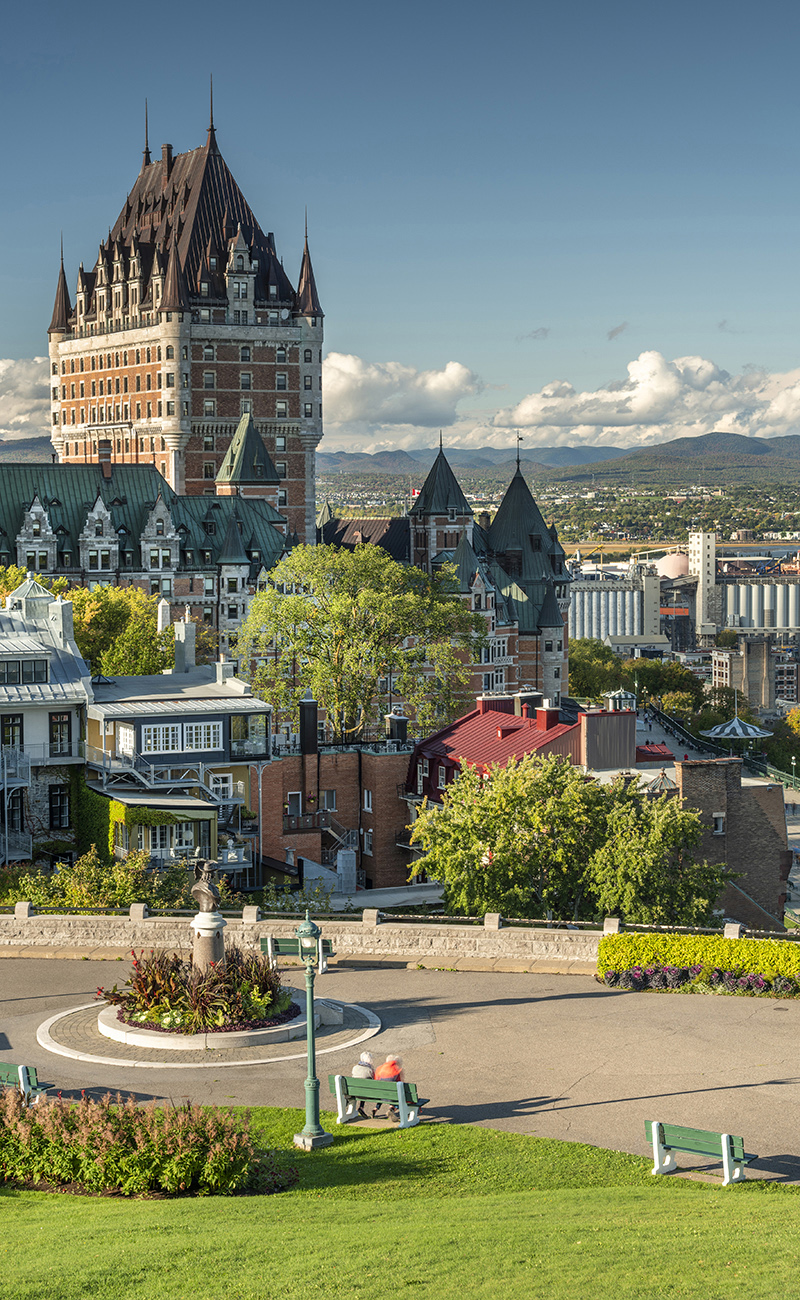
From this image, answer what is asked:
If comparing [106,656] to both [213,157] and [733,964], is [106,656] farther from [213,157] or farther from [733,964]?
[213,157]

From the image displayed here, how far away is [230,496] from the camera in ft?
398

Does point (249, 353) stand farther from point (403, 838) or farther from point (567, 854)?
point (567, 854)

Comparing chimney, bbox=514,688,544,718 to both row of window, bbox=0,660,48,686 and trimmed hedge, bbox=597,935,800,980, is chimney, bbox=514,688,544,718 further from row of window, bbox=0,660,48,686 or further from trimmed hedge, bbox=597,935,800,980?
trimmed hedge, bbox=597,935,800,980

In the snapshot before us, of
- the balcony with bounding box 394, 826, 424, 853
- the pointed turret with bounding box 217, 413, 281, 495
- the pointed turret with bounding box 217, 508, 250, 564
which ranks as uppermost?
the pointed turret with bounding box 217, 413, 281, 495

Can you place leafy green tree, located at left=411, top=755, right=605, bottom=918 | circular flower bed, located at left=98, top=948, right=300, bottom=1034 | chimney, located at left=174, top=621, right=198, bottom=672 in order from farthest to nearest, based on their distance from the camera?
chimney, located at left=174, top=621, right=198, bottom=672
leafy green tree, located at left=411, top=755, right=605, bottom=918
circular flower bed, located at left=98, top=948, right=300, bottom=1034

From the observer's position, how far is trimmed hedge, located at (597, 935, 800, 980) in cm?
3388

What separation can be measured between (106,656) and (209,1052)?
4688 cm

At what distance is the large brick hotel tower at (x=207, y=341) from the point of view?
434ft

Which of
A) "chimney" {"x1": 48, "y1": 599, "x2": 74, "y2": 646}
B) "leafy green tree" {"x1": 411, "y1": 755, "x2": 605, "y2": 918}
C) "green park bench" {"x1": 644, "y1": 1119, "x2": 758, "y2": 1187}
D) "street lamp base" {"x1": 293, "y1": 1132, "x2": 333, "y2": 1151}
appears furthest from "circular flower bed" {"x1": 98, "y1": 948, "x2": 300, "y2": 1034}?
"chimney" {"x1": 48, "y1": 599, "x2": 74, "y2": 646}

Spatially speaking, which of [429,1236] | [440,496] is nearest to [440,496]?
[440,496]

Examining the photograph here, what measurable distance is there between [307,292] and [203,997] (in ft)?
366

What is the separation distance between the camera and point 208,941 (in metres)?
30.6

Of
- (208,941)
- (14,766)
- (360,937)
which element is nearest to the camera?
(208,941)

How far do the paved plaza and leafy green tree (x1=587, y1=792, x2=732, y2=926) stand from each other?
26.4ft
